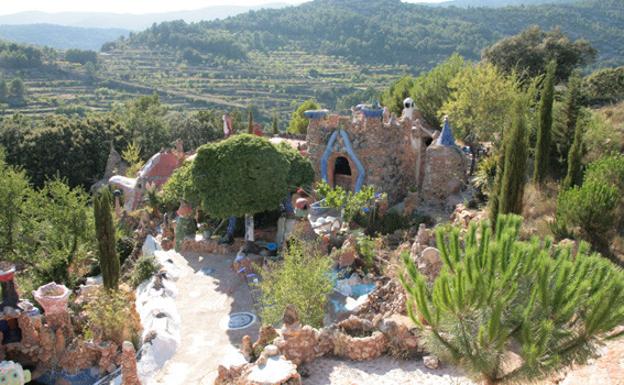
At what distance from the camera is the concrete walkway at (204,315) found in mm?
14398

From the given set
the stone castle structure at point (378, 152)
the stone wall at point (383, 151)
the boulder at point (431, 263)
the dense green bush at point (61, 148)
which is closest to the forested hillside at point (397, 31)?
the stone castle structure at point (378, 152)

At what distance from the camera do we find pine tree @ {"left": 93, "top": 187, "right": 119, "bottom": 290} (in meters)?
17.8

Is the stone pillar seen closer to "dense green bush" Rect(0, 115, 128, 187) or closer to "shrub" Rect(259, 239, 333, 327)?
"shrub" Rect(259, 239, 333, 327)

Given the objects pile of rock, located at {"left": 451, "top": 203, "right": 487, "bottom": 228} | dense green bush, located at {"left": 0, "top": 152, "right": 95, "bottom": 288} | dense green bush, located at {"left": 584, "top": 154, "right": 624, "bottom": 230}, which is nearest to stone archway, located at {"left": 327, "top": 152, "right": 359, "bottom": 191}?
pile of rock, located at {"left": 451, "top": 203, "right": 487, "bottom": 228}

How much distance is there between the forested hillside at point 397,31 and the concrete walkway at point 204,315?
241 feet

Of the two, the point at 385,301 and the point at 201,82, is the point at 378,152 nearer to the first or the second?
the point at 385,301

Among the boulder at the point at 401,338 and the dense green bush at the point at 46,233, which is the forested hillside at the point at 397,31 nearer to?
the dense green bush at the point at 46,233

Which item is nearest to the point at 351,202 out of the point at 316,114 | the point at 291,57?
the point at 316,114

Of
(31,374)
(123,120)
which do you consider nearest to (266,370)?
(31,374)

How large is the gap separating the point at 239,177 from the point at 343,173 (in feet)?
24.3

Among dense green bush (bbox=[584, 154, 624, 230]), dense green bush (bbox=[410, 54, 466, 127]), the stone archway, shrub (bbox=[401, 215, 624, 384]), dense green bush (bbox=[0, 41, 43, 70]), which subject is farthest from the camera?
dense green bush (bbox=[0, 41, 43, 70])

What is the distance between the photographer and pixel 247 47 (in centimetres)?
15125

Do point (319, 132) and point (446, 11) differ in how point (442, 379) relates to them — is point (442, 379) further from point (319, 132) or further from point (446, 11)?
point (446, 11)

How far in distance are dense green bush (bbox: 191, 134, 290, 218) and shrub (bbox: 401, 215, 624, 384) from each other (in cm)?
1271
